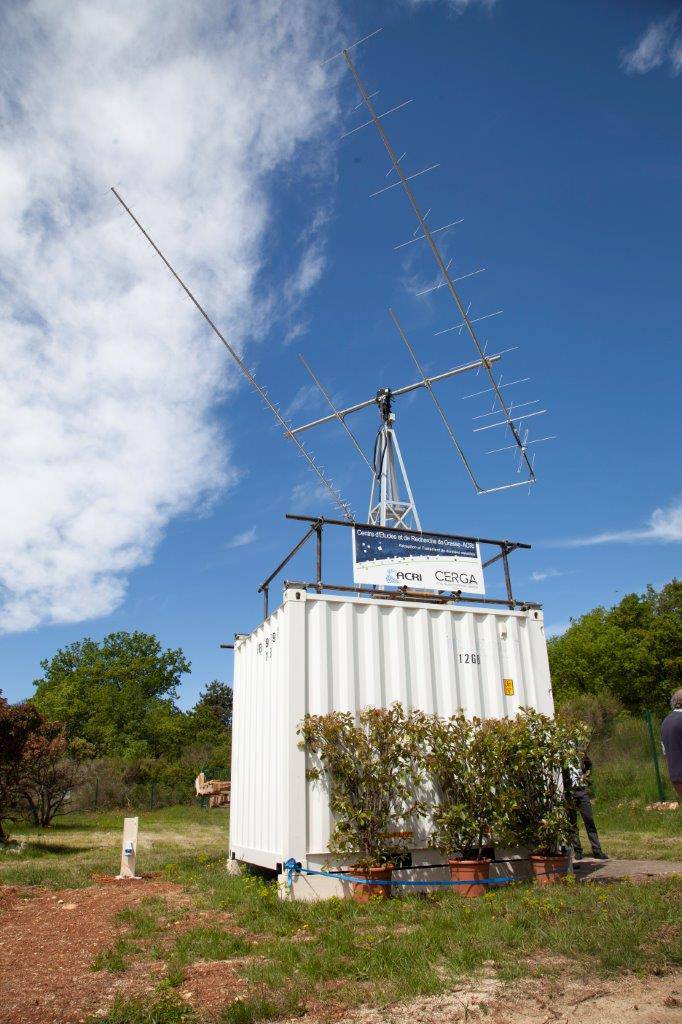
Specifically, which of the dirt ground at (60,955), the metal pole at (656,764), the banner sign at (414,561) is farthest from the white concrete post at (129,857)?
the metal pole at (656,764)

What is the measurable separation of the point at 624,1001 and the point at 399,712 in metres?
3.89

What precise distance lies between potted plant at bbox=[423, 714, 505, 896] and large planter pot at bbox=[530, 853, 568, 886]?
46 centimetres

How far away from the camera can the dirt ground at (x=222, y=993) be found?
3.38 m

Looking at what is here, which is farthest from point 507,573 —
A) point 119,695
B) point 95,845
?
point 119,695

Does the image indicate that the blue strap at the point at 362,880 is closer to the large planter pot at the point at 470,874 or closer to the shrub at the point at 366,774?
the large planter pot at the point at 470,874

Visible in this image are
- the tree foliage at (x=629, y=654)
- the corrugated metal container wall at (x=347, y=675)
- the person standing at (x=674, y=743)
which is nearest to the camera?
the person standing at (x=674, y=743)

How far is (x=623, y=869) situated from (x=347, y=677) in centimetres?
359

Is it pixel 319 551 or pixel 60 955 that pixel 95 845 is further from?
pixel 60 955

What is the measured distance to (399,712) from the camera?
7.24 m

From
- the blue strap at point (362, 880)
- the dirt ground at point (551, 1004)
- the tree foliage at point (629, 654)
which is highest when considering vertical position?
the tree foliage at point (629, 654)

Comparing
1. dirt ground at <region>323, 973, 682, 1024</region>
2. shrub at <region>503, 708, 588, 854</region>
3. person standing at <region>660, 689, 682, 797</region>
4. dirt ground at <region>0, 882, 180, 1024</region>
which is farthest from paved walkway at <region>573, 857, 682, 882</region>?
dirt ground at <region>0, 882, 180, 1024</region>

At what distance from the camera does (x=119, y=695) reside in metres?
46.6

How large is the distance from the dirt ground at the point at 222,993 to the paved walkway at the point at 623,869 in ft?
11.5

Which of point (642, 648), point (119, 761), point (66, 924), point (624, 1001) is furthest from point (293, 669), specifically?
point (642, 648)
